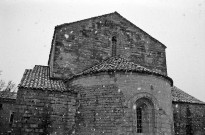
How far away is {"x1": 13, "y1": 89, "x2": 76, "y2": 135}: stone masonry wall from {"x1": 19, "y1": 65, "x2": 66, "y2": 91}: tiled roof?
284mm

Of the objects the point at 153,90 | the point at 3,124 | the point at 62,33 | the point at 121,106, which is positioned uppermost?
the point at 62,33

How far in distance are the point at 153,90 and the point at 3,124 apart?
1949cm

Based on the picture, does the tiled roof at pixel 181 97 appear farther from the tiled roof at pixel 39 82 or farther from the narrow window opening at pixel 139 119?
the tiled roof at pixel 39 82

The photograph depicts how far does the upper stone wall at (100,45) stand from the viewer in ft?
40.8

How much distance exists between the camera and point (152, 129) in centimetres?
979

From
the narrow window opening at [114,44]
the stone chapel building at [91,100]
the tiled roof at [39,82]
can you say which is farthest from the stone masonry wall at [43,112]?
the narrow window opening at [114,44]

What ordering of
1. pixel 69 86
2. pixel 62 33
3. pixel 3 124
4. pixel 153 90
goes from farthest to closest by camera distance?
pixel 3 124
pixel 62 33
pixel 69 86
pixel 153 90

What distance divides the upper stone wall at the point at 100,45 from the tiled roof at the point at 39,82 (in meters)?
0.54

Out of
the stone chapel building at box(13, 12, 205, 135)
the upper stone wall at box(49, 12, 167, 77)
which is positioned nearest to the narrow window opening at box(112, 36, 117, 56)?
the upper stone wall at box(49, 12, 167, 77)

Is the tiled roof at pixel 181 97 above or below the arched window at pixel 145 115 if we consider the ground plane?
above

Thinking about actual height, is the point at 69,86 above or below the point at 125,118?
above

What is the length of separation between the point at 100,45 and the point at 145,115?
203 inches

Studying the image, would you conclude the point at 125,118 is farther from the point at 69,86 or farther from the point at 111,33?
the point at 111,33

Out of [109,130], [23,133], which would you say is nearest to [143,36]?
[109,130]
